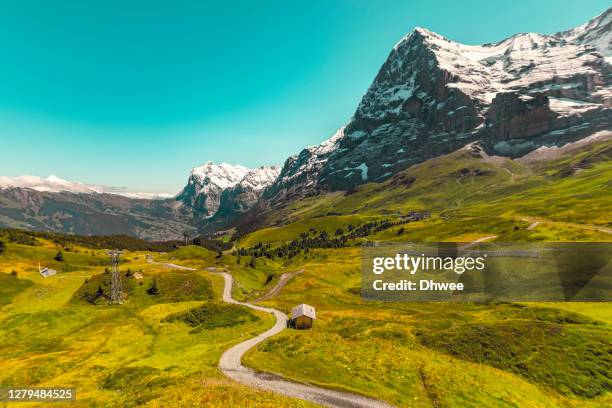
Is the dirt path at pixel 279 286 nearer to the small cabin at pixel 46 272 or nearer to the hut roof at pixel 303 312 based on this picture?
the hut roof at pixel 303 312

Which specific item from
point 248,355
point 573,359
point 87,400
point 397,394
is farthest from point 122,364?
point 573,359

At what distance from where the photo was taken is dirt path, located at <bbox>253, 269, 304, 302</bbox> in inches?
4933

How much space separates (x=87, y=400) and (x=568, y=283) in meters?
111

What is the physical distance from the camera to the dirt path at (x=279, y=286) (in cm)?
12531

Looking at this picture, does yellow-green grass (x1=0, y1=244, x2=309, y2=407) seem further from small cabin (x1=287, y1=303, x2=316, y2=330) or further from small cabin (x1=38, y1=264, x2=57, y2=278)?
small cabin (x1=287, y1=303, x2=316, y2=330)

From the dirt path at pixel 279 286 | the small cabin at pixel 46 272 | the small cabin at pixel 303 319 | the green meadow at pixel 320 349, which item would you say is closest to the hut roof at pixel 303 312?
the small cabin at pixel 303 319

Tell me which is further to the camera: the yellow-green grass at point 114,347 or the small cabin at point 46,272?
the small cabin at point 46,272

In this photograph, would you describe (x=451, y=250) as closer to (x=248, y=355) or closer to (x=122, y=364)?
(x=248, y=355)

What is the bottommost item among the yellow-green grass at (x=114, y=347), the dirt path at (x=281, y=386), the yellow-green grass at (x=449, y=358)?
the yellow-green grass at (x=114, y=347)

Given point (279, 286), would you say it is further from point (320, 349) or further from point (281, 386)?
point (281, 386)

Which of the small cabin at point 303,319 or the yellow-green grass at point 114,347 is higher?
the small cabin at point 303,319

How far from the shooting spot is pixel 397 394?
141 feet

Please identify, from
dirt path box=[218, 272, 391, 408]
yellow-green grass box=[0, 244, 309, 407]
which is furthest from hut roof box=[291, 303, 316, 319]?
dirt path box=[218, 272, 391, 408]

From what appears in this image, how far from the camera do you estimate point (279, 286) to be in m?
140
